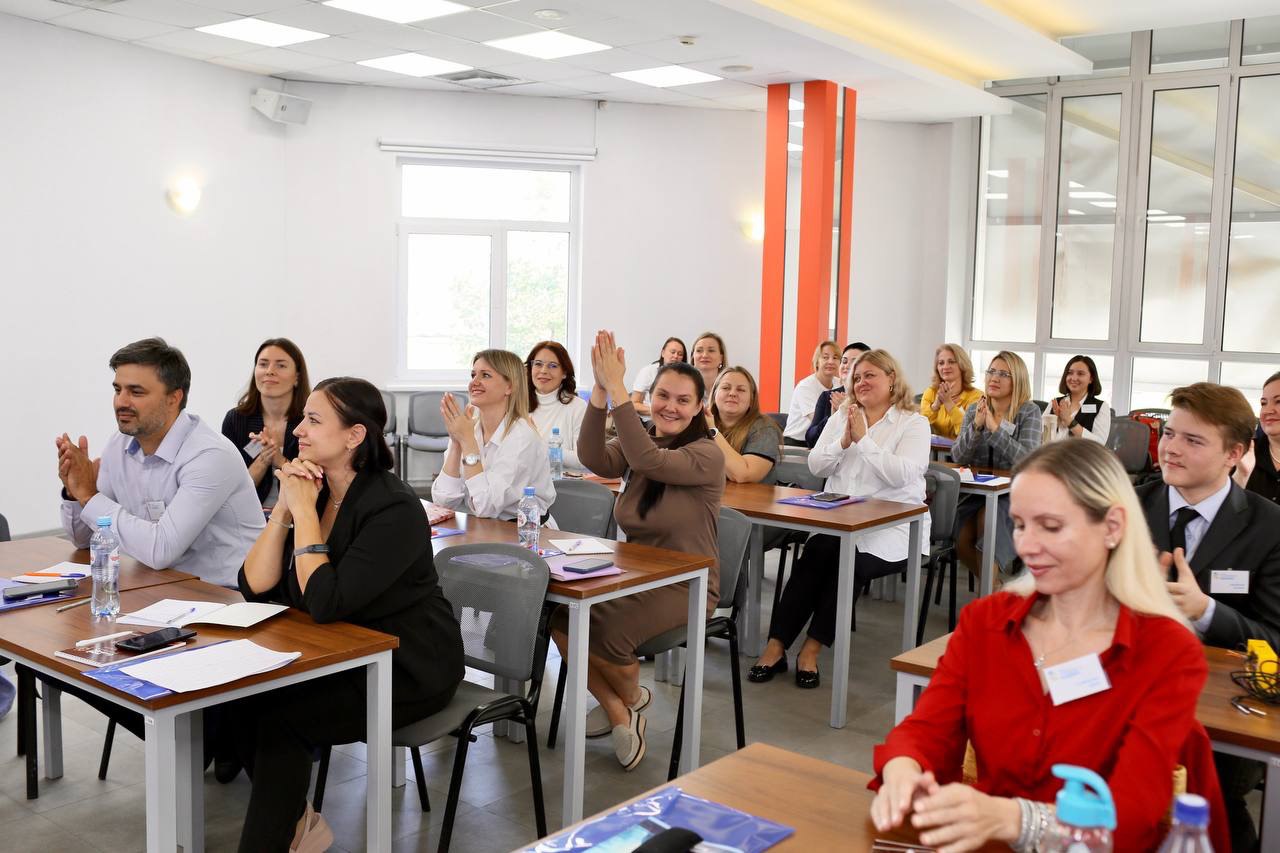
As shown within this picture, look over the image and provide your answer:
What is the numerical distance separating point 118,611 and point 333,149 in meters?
7.16

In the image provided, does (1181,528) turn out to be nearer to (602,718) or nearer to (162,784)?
(602,718)

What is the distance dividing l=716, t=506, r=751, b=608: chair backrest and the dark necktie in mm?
1619

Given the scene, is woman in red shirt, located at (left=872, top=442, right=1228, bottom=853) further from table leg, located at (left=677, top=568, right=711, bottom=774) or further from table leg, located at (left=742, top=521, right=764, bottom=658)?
table leg, located at (left=742, top=521, right=764, bottom=658)

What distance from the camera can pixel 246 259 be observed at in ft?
29.2

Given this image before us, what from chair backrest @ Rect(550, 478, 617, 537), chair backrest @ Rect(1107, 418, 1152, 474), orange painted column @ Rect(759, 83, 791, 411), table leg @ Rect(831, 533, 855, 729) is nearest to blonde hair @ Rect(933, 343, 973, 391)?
chair backrest @ Rect(1107, 418, 1152, 474)

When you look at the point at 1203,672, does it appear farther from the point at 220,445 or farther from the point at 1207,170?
the point at 1207,170

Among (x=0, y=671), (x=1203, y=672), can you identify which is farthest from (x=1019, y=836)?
(x=0, y=671)

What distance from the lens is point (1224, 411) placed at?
2.76 m

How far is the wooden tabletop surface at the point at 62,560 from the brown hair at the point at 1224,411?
289 cm

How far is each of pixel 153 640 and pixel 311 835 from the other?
2.19ft

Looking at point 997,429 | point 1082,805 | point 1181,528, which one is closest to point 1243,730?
point 1181,528

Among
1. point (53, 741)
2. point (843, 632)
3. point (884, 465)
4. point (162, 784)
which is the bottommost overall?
point (53, 741)

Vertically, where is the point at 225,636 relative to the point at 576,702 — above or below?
above

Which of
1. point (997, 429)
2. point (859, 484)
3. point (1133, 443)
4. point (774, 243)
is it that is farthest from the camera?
point (774, 243)
